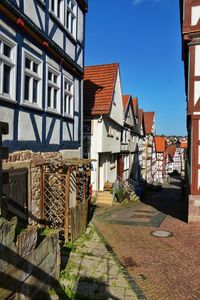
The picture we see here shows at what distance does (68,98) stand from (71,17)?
315cm

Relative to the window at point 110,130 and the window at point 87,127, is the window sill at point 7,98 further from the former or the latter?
the window at point 110,130

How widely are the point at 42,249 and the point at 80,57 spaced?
9.11 m

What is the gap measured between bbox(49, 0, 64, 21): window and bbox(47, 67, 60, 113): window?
1956 millimetres

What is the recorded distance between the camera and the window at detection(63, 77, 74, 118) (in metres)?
11.4

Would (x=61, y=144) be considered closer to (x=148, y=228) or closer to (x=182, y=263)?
(x=148, y=228)

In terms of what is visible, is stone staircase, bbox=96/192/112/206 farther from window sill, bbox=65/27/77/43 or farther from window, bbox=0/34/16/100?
window, bbox=0/34/16/100

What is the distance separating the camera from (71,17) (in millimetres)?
11766

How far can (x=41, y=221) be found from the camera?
9148mm

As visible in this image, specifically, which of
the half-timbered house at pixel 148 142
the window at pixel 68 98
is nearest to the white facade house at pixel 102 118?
the window at pixel 68 98

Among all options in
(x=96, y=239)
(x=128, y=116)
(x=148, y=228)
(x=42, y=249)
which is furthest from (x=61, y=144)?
(x=128, y=116)

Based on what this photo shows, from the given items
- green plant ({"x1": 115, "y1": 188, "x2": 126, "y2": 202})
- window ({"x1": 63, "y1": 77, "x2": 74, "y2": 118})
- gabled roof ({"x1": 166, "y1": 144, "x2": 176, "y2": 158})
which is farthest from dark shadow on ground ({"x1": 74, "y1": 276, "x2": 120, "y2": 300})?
gabled roof ({"x1": 166, "y1": 144, "x2": 176, "y2": 158})

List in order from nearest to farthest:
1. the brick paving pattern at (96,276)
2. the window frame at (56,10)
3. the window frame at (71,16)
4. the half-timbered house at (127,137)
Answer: the brick paving pattern at (96,276) → the window frame at (56,10) → the window frame at (71,16) → the half-timbered house at (127,137)

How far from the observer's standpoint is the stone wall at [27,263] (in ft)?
14.4

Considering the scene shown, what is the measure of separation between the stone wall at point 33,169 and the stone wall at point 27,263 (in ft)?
8.18
